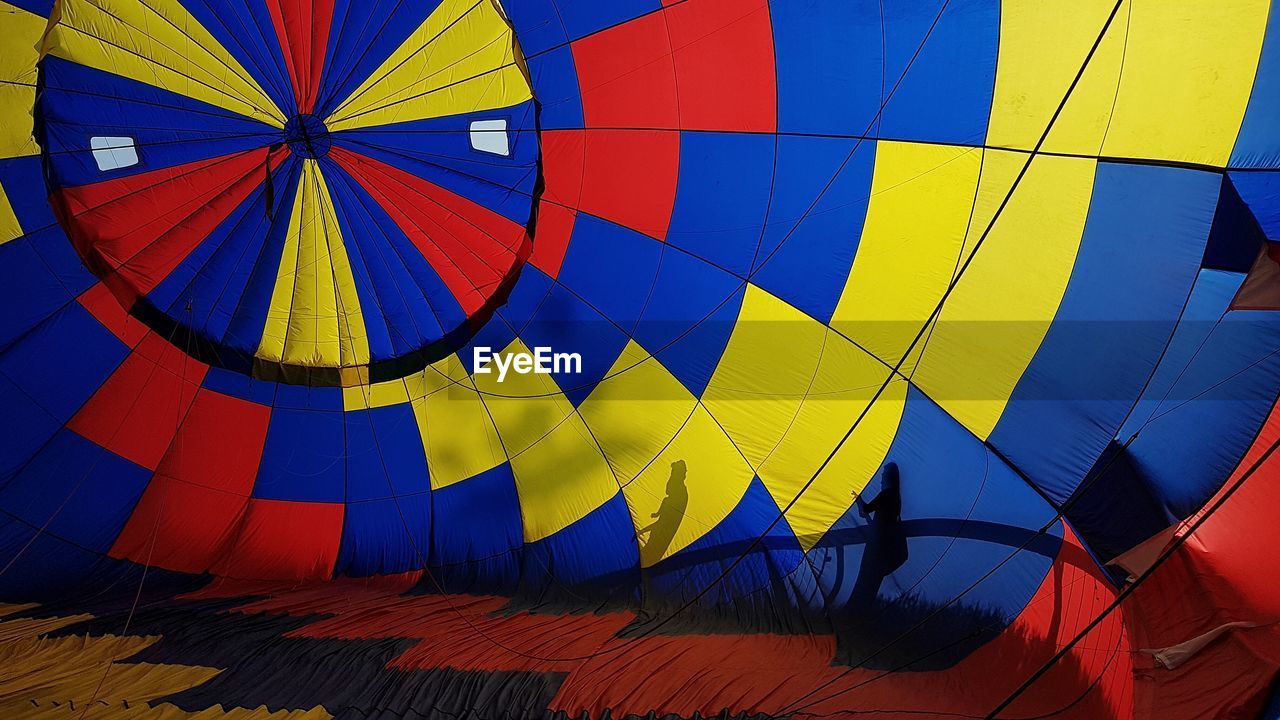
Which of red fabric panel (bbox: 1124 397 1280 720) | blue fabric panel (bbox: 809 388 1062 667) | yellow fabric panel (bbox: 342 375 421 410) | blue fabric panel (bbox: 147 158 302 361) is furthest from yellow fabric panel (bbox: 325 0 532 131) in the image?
red fabric panel (bbox: 1124 397 1280 720)

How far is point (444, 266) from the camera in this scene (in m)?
3.08

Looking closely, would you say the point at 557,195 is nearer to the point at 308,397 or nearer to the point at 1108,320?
the point at 308,397

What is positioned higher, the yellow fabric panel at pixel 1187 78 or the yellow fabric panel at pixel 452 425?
the yellow fabric panel at pixel 1187 78

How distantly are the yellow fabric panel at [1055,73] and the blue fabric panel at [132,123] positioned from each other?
7.27 feet

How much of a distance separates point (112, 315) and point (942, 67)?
286cm

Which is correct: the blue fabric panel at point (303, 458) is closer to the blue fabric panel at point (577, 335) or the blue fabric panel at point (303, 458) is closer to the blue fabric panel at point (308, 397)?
the blue fabric panel at point (308, 397)

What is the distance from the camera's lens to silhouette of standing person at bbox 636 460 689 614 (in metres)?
3.04

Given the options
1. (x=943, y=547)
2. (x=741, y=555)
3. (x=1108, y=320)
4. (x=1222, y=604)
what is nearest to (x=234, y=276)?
(x=741, y=555)

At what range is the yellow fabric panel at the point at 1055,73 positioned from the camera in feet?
7.96

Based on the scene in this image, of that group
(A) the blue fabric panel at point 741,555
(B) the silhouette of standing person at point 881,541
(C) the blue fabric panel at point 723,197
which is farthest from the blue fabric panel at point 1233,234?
(A) the blue fabric panel at point 741,555

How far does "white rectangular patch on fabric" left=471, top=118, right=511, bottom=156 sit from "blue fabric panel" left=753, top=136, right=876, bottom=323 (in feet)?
2.81

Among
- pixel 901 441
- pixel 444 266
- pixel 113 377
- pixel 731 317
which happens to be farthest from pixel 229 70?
pixel 901 441

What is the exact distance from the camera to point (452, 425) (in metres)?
3.22

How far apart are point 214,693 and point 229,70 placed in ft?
6.14
